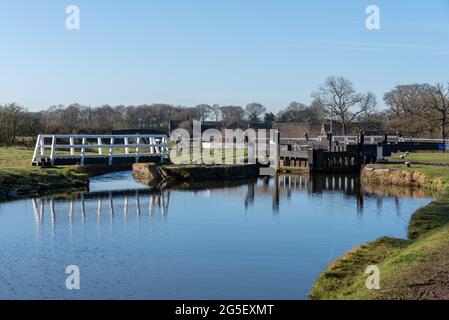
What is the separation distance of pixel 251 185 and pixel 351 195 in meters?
7.02

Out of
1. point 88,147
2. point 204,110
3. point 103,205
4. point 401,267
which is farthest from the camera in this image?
point 204,110

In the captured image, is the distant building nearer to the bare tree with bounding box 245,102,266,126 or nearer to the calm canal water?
the bare tree with bounding box 245,102,266,126

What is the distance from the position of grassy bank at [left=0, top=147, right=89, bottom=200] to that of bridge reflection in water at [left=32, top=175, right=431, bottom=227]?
5.56 feet

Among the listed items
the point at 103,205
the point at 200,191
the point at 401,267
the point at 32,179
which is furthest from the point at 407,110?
the point at 401,267

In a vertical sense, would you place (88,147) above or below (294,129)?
below

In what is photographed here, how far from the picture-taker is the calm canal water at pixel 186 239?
13.1 m

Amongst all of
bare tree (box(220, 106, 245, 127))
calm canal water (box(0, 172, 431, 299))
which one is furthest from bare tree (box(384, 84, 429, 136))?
calm canal water (box(0, 172, 431, 299))

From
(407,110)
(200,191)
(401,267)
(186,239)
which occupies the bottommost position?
(186,239)

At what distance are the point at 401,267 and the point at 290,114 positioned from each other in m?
110

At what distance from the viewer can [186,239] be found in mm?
18219

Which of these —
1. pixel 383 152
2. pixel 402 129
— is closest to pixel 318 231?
pixel 383 152

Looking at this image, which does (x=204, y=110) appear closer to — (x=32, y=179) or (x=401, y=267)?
(x=32, y=179)

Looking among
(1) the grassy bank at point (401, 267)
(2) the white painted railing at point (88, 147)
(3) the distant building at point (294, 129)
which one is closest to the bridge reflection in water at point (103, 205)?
(2) the white painted railing at point (88, 147)
